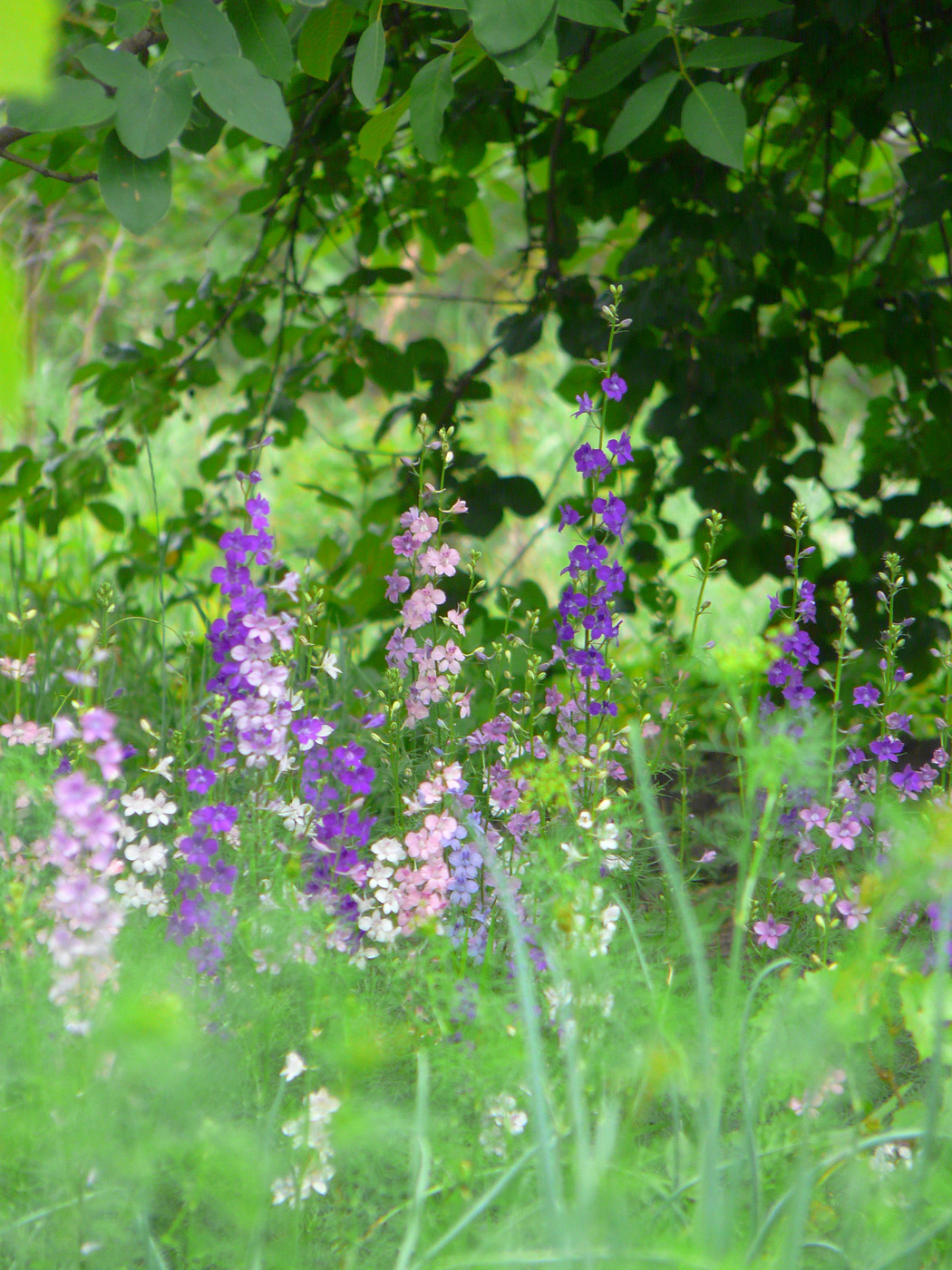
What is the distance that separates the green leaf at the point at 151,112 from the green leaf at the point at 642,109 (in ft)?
1.55

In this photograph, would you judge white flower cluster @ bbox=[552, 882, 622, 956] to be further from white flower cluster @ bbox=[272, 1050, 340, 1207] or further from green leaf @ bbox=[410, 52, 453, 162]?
green leaf @ bbox=[410, 52, 453, 162]

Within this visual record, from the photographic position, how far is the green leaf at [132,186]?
1.08 meters

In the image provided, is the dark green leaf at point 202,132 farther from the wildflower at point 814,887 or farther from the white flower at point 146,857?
the wildflower at point 814,887

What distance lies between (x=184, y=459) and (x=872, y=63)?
4629 mm

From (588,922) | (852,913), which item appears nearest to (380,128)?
(588,922)

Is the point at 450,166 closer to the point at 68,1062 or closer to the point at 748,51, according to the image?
the point at 748,51

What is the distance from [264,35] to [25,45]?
2.76 feet

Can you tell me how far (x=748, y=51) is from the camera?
4.03ft

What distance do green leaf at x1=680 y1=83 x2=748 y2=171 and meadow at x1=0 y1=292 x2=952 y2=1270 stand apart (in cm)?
28

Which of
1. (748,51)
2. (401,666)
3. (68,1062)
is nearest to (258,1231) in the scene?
(68,1062)

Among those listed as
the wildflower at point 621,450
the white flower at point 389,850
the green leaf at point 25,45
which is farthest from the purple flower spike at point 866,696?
the green leaf at point 25,45

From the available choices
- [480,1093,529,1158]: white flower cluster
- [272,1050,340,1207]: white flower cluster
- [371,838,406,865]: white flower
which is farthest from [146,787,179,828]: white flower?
[480,1093,529,1158]: white flower cluster

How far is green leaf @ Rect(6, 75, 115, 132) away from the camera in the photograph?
99cm

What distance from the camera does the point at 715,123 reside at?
1.20 metres
